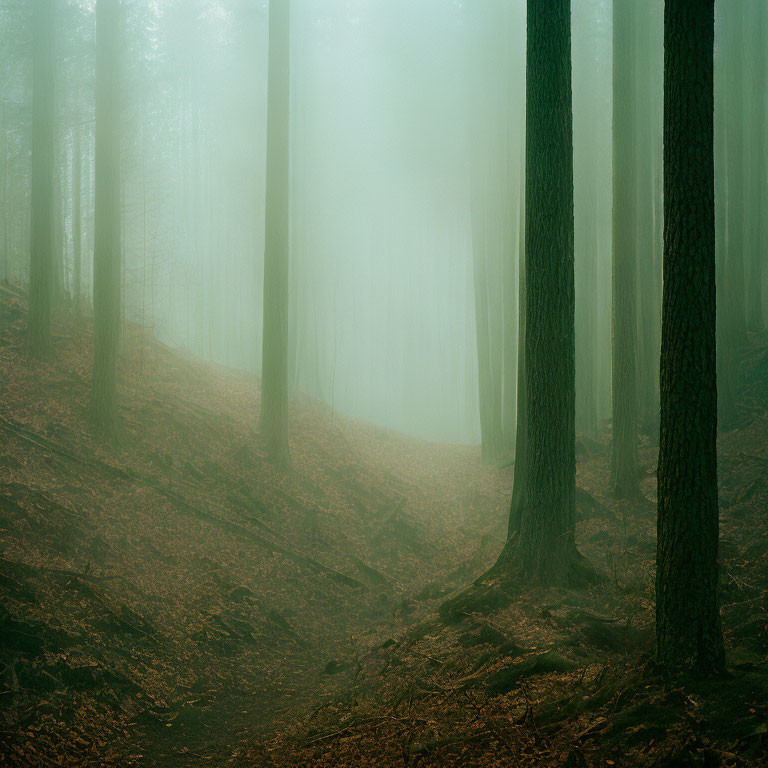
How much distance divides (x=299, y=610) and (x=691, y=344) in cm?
695

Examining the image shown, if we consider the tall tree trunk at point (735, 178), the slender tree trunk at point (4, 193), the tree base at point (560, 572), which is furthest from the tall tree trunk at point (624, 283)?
the slender tree trunk at point (4, 193)

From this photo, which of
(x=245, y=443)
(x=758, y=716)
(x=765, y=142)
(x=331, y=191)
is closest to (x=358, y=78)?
(x=331, y=191)

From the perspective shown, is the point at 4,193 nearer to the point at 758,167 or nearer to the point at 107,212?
the point at 107,212

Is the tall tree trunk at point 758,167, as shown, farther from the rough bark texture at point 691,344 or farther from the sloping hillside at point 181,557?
the rough bark texture at point 691,344

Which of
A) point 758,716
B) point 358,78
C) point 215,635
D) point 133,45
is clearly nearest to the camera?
point 758,716

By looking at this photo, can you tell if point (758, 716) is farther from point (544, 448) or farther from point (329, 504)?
point (329, 504)

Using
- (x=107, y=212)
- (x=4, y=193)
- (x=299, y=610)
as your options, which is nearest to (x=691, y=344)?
(x=299, y=610)

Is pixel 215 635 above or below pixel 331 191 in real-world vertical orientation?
below

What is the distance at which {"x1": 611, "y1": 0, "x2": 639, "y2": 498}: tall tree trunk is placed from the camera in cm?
1055

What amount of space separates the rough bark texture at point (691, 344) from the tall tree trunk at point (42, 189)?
11.7m

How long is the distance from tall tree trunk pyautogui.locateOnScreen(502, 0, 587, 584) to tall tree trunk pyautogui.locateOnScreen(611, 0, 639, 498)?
14.4ft

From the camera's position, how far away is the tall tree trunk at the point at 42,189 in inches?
453

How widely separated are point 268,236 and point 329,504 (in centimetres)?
615

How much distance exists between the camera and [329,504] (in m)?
12.3
